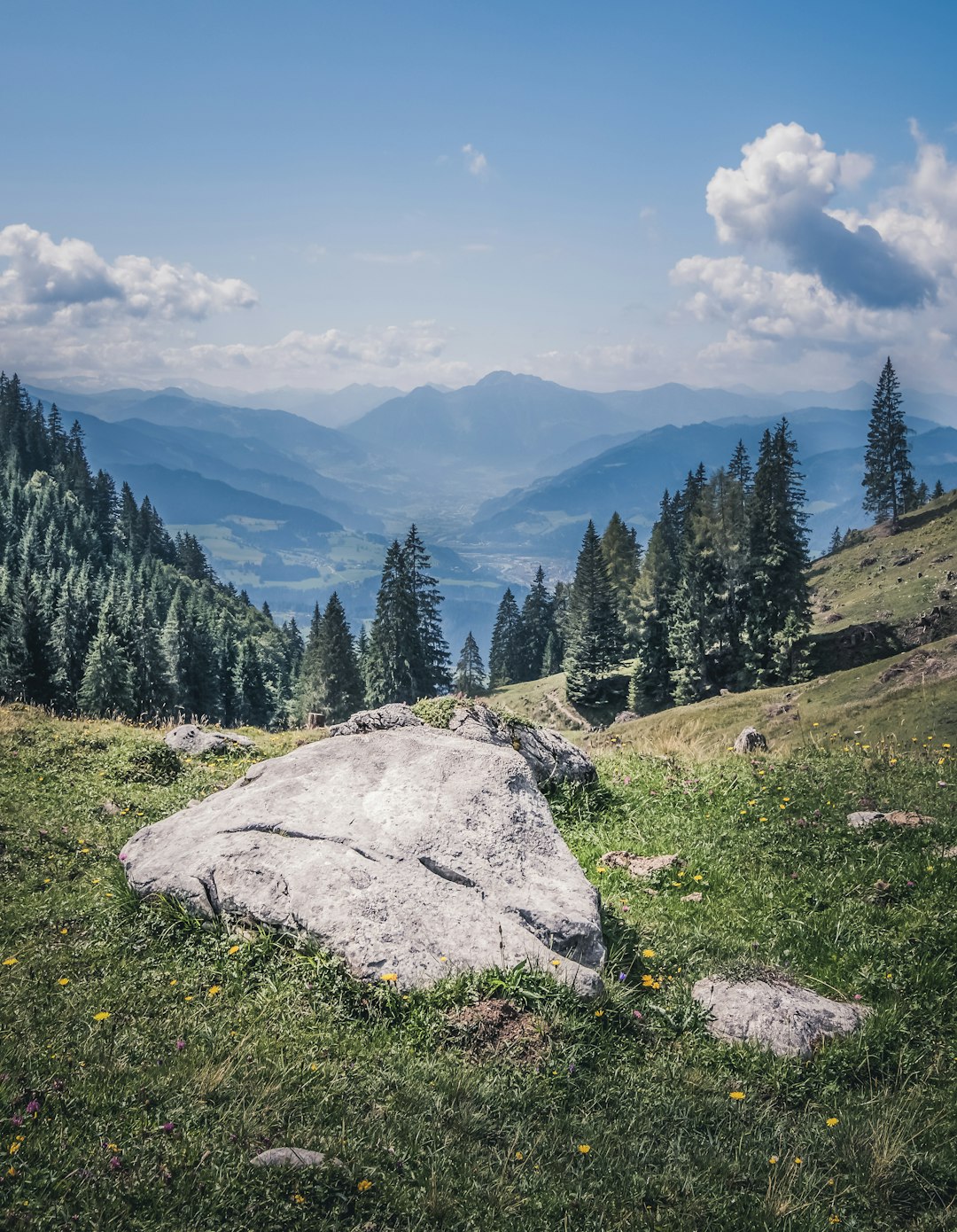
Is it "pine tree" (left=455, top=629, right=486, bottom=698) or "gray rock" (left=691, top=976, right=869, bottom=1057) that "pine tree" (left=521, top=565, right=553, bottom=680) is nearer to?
"pine tree" (left=455, top=629, right=486, bottom=698)

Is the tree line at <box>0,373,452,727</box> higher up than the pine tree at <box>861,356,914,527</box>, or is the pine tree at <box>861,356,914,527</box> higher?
the pine tree at <box>861,356,914,527</box>

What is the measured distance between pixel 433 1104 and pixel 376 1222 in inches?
40.0

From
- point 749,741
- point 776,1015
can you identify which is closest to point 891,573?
point 749,741

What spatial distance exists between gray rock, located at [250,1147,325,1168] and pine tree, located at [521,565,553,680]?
113 m

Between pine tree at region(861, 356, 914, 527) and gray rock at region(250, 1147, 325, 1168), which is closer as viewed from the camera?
gray rock at region(250, 1147, 325, 1168)

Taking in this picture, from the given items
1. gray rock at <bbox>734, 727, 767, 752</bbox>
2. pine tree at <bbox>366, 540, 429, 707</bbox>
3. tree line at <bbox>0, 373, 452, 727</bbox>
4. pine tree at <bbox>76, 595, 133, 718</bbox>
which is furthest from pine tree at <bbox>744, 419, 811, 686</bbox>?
pine tree at <bbox>76, 595, 133, 718</bbox>

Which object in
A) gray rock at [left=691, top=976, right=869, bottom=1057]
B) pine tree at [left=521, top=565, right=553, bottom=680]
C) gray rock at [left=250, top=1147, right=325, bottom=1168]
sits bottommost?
pine tree at [left=521, top=565, right=553, bottom=680]

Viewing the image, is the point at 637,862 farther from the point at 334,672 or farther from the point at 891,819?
the point at 334,672

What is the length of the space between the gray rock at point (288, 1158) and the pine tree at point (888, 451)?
4330 inches

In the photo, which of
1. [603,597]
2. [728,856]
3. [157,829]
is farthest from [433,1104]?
[603,597]

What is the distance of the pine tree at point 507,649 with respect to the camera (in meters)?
119

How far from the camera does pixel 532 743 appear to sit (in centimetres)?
1376

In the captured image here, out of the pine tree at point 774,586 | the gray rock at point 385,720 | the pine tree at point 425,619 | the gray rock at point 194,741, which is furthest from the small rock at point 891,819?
the pine tree at point 425,619

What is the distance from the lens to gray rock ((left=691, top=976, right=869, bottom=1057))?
262 inches
